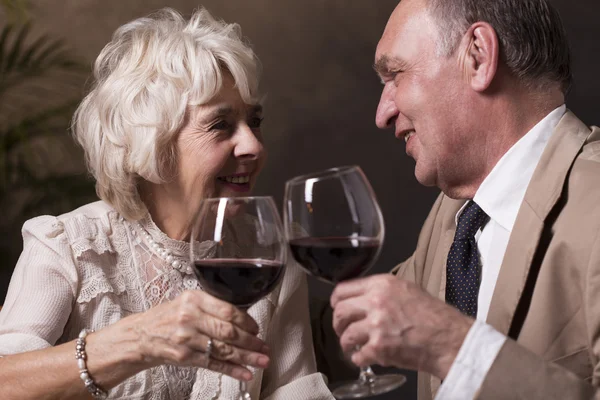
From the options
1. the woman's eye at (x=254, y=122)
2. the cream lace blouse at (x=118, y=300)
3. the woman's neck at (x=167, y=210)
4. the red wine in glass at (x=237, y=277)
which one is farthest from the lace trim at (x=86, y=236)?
the red wine in glass at (x=237, y=277)

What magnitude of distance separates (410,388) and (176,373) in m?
2.39

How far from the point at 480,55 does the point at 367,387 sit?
89 cm

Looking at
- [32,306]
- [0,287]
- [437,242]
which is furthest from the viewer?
[0,287]

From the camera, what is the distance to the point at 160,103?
1.98m

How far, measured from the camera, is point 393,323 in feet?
4.05

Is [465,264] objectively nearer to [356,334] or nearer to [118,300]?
[356,334]

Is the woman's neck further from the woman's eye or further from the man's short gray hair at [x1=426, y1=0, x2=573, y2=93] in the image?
the man's short gray hair at [x1=426, y1=0, x2=573, y2=93]

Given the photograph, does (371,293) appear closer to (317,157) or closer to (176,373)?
(176,373)

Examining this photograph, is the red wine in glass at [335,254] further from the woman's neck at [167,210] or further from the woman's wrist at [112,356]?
the woman's neck at [167,210]

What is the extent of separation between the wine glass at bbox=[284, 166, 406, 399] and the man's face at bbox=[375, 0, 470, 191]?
602mm

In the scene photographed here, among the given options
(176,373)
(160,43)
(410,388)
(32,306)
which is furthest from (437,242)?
(410,388)

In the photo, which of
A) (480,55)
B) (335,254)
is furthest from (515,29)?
(335,254)

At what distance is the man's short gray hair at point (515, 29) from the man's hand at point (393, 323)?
783 millimetres

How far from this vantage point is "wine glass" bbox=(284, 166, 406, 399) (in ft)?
4.13
